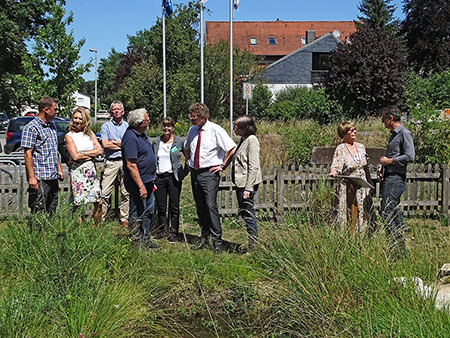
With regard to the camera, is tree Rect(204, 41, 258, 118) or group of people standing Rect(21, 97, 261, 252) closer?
group of people standing Rect(21, 97, 261, 252)

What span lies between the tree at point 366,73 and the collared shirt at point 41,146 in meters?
28.8

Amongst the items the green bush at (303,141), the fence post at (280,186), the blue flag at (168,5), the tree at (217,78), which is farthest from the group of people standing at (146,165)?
the tree at (217,78)

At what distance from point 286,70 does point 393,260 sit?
5091cm

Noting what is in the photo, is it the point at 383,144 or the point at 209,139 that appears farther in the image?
the point at 383,144

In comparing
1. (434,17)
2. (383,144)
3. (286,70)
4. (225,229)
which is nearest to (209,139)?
(225,229)

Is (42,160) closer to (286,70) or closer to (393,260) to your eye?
(393,260)

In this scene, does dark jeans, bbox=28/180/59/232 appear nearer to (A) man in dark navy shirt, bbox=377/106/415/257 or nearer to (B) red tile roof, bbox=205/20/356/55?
(A) man in dark navy shirt, bbox=377/106/415/257

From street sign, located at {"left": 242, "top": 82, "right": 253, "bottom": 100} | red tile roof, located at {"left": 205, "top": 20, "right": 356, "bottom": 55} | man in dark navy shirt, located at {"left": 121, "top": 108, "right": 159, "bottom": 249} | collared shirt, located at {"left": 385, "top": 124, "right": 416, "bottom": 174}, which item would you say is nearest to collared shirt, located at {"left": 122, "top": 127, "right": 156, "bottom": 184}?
man in dark navy shirt, located at {"left": 121, "top": 108, "right": 159, "bottom": 249}

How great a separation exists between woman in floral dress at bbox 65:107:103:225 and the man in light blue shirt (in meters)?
0.69

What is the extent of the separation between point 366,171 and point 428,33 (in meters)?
43.6

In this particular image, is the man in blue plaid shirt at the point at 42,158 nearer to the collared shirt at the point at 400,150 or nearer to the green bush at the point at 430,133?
the collared shirt at the point at 400,150

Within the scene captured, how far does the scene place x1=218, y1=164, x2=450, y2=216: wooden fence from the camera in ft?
29.9

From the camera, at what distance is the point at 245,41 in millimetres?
64312

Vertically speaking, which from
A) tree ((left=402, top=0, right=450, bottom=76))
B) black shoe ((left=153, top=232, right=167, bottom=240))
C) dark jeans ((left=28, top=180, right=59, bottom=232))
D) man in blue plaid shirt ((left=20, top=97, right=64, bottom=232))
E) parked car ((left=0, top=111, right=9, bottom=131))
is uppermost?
tree ((left=402, top=0, right=450, bottom=76))
